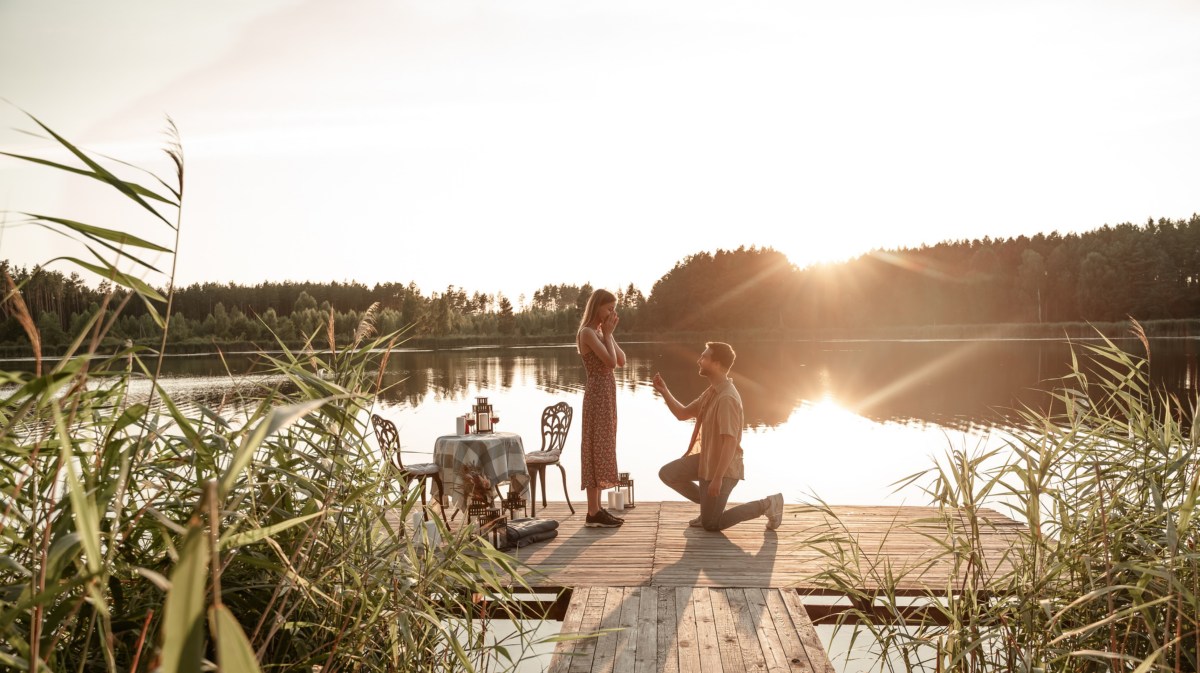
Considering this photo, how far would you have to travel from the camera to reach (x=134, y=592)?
1777 mm

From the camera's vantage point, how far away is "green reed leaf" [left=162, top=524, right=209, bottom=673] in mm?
493

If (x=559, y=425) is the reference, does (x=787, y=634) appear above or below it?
below

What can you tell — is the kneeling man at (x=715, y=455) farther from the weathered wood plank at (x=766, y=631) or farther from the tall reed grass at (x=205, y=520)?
the tall reed grass at (x=205, y=520)

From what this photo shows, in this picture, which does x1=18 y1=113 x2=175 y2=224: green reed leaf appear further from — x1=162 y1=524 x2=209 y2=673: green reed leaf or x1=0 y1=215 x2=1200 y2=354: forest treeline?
x1=0 y1=215 x2=1200 y2=354: forest treeline

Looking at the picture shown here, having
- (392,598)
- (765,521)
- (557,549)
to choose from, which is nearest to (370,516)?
(392,598)

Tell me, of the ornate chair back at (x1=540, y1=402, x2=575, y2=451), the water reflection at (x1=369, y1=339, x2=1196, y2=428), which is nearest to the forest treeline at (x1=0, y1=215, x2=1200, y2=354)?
the water reflection at (x1=369, y1=339, x2=1196, y2=428)

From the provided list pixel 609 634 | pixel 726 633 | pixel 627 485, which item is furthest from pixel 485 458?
pixel 726 633

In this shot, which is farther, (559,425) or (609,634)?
(559,425)

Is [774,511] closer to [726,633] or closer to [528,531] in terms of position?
[528,531]

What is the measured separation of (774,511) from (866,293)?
66.0 m

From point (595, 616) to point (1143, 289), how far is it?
61550mm

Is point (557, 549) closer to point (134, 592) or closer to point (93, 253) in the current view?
point (134, 592)

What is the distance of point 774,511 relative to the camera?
570 cm

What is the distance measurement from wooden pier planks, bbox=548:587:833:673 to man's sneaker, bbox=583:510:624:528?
5.01 feet
